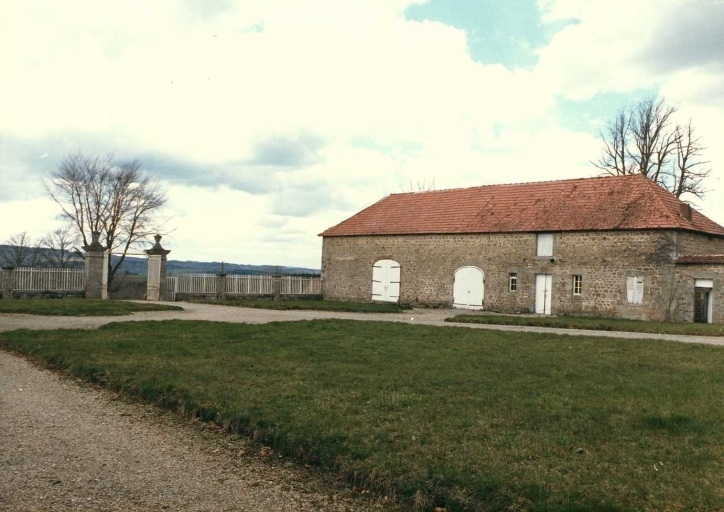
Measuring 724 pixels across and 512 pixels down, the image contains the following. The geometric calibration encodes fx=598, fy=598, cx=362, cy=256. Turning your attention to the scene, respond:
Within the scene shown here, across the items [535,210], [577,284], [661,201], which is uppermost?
[661,201]

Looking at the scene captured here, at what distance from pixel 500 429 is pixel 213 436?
2.77 metres

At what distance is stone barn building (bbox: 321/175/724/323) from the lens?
22.2 meters

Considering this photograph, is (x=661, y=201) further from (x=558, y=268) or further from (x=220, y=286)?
(x=220, y=286)

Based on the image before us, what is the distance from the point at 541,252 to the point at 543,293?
174 cm

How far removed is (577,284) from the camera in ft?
80.2

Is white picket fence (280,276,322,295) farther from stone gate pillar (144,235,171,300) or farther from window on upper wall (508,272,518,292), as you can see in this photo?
window on upper wall (508,272,518,292)

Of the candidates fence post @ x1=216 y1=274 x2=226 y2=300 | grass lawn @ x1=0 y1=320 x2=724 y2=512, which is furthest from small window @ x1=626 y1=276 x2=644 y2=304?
fence post @ x1=216 y1=274 x2=226 y2=300

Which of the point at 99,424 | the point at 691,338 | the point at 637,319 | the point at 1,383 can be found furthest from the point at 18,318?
the point at 637,319

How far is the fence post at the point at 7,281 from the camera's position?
22844mm

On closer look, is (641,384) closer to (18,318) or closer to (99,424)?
(99,424)

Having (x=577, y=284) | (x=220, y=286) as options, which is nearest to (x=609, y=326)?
(x=577, y=284)

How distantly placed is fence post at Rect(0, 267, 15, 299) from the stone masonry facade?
15.1 metres

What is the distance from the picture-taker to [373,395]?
275 inches

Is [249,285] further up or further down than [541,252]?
further down
